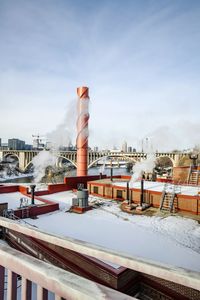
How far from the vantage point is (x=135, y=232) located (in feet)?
39.6

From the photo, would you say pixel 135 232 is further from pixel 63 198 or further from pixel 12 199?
pixel 12 199

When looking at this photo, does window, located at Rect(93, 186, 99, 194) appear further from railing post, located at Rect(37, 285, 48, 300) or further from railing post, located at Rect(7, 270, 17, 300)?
railing post, located at Rect(37, 285, 48, 300)

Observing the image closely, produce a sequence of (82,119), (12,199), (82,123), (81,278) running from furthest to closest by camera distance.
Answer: (82,119)
(82,123)
(12,199)
(81,278)

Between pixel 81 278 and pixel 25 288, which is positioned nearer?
pixel 81 278

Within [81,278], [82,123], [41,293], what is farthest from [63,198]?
[81,278]

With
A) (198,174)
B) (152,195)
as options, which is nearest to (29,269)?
(152,195)

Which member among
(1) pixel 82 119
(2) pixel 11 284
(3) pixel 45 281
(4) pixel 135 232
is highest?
(1) pixel 82 119

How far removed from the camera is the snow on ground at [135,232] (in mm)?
9609

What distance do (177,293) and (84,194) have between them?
10050 millimetres

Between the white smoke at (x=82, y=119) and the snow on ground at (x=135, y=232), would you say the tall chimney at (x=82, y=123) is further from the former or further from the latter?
the snow on ground at (x=135, y=232)

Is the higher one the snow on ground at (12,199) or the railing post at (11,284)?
the railing post at (11,284)

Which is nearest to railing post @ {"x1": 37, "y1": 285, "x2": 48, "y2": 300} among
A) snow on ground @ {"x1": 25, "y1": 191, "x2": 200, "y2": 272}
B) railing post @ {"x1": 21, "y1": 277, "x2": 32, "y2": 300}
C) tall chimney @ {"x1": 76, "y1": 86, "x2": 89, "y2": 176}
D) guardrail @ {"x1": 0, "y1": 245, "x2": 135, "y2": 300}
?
guardrail @ {"x1": 0, "y1": 245, "x2": 135, "y2": 300}

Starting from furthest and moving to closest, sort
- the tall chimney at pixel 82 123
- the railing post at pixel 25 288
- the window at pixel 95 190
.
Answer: the tall chimney at pixel 82 123 → the window at pixel 95 190 → the railing post at pixel 25 288

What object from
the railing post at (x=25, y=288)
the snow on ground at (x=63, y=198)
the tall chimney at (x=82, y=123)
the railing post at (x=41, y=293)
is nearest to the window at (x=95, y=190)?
the snow on ground at (x=63, y=198)
